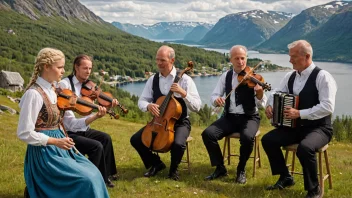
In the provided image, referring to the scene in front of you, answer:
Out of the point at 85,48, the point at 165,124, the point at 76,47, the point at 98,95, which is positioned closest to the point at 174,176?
the point at 165,124

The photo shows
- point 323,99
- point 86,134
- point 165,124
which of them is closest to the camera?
point 323,99

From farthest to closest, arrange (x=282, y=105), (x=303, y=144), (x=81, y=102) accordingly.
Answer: (x=282, y=105) < (x=303, y=144) < (x=81, y=102)

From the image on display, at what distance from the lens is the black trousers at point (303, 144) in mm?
5809

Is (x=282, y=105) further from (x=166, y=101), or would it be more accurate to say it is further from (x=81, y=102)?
(x=81, y=102)

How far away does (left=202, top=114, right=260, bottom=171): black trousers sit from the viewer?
666 cm

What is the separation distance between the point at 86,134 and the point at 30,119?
6.88ft

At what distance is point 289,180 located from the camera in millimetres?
6441

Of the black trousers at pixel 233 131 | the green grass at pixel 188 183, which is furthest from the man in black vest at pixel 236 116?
the green grass at pixel 188 183

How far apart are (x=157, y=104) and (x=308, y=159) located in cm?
257

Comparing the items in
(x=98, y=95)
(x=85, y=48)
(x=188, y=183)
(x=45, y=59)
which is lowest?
(x=188, y=183)

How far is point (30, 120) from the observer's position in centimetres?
432

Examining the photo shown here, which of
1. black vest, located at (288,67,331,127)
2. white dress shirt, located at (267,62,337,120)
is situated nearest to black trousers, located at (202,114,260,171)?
black vest, located at (288,67,331,127)

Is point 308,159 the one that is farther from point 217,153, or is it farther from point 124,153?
point 124,153

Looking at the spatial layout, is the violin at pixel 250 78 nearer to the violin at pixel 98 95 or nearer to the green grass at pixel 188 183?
the green grass at pixel 188 183
